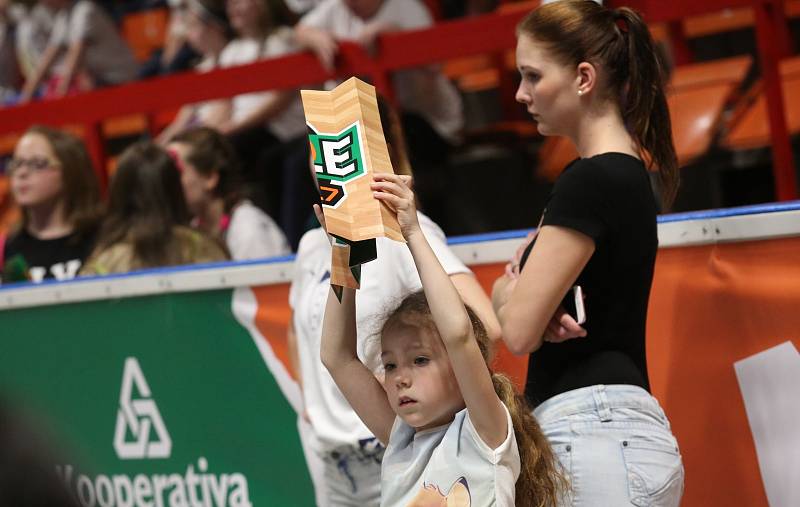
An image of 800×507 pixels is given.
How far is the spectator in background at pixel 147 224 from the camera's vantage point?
12.5ft

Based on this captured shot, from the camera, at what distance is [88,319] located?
12.1ft

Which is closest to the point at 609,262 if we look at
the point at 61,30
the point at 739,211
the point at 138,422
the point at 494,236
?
the point at 739,211

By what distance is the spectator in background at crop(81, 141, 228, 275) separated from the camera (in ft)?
12.5

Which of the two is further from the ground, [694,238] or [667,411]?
[694,238]

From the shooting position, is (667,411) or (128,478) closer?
(667,411)

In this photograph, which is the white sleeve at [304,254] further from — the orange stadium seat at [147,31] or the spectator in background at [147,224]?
the orange stadium seat at [147,31]

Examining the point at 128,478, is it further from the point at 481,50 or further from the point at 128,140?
the point at 128,140

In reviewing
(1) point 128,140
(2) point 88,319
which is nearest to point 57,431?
(2) point 88,319

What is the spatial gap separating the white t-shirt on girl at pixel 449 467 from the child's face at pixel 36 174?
2598 millimetres

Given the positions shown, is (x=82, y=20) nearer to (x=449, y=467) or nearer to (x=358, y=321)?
(x=358, y=321)

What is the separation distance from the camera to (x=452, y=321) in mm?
1922

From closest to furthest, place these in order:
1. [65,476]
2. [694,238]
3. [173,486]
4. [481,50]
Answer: [694,238] < [173,486] < [65,476] < [481,50]

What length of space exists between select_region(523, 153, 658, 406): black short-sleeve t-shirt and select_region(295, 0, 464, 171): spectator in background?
2683 millimetres

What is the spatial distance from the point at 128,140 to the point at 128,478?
4240mm
